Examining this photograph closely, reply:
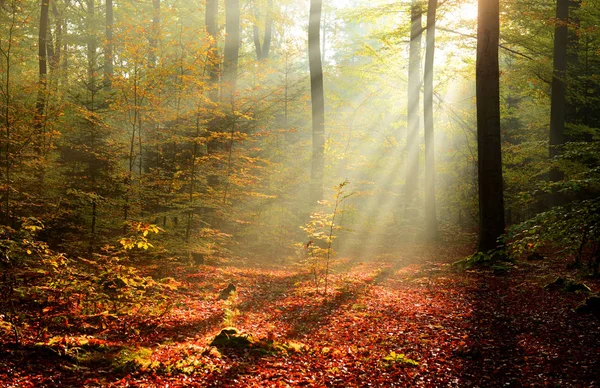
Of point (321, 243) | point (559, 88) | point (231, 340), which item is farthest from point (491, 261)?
point (559, 88)

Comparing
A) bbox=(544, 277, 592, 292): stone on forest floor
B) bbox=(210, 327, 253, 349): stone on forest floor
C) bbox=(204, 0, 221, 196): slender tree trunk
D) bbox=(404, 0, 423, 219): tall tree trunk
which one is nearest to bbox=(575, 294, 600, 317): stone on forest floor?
bbox=(544, 277, 592, 292): stone on forest floor

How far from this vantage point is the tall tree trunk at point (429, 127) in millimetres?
14040

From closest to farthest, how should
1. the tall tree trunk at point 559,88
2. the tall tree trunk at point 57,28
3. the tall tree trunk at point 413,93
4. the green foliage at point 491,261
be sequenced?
the green foliage at point 491,261, the tall tree trunk at point 559,88, the tall tree trunk at point 413,93, the tall tree trunk at point 57,28

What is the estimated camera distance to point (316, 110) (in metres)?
14.2

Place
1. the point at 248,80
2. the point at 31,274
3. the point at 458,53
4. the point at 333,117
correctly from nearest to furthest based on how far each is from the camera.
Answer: the point at 31,274 < the point at 458,53 < the point at 248,80 < the point at 333,117

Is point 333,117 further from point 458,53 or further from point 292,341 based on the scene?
point 292,341

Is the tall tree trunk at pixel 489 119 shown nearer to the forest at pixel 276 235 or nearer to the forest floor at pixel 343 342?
the forest at pixel 276 235

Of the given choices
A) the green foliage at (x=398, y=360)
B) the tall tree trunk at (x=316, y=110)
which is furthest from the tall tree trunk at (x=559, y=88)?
the green foliage at (x=398, y=360)

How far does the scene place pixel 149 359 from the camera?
450 cm

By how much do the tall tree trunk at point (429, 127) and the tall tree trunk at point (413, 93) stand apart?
0.46 metres

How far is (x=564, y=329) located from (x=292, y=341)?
375 cm

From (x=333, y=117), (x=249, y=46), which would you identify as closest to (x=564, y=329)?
(x=333, y=117)

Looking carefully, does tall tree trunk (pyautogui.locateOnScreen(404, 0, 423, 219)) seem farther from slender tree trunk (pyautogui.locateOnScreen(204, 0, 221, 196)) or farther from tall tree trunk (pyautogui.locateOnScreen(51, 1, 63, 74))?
tall tree trunk (pyautogui.locateOnScreen(51, 1, 63, 74))

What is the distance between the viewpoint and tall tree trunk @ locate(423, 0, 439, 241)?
46.1 feet
